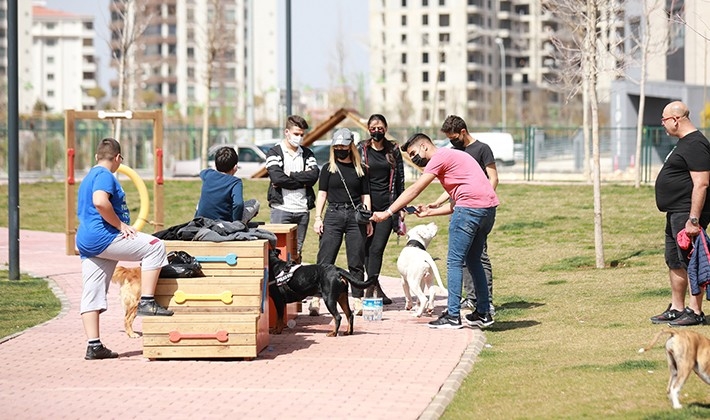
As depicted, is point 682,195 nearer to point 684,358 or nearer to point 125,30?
point 684,358

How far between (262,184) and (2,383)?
24152 mm

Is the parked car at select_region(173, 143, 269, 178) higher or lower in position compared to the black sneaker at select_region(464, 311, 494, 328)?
higher

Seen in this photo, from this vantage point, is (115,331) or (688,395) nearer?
(688,395)

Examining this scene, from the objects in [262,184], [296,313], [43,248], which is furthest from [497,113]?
[296,313]

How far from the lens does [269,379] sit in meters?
9.31

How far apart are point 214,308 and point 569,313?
13.8 feet

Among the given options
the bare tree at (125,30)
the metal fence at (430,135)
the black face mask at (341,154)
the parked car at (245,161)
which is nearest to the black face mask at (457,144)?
the black face mask at (341,154)

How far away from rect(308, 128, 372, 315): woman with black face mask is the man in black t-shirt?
2.94 metres

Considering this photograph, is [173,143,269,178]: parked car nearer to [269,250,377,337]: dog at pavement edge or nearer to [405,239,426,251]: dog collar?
[405,239,426,251]: dog collar

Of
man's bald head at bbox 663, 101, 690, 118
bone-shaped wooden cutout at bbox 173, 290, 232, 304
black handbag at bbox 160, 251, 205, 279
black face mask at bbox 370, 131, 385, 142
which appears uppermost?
man's bald head at bbox 663, 101, 690, 118

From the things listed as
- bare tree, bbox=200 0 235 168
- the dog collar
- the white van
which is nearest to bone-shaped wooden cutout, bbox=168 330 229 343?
→ the dog collar

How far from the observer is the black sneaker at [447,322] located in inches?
462

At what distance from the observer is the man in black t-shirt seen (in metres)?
10.8

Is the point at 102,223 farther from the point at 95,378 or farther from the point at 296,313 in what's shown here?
the point at 296,313
